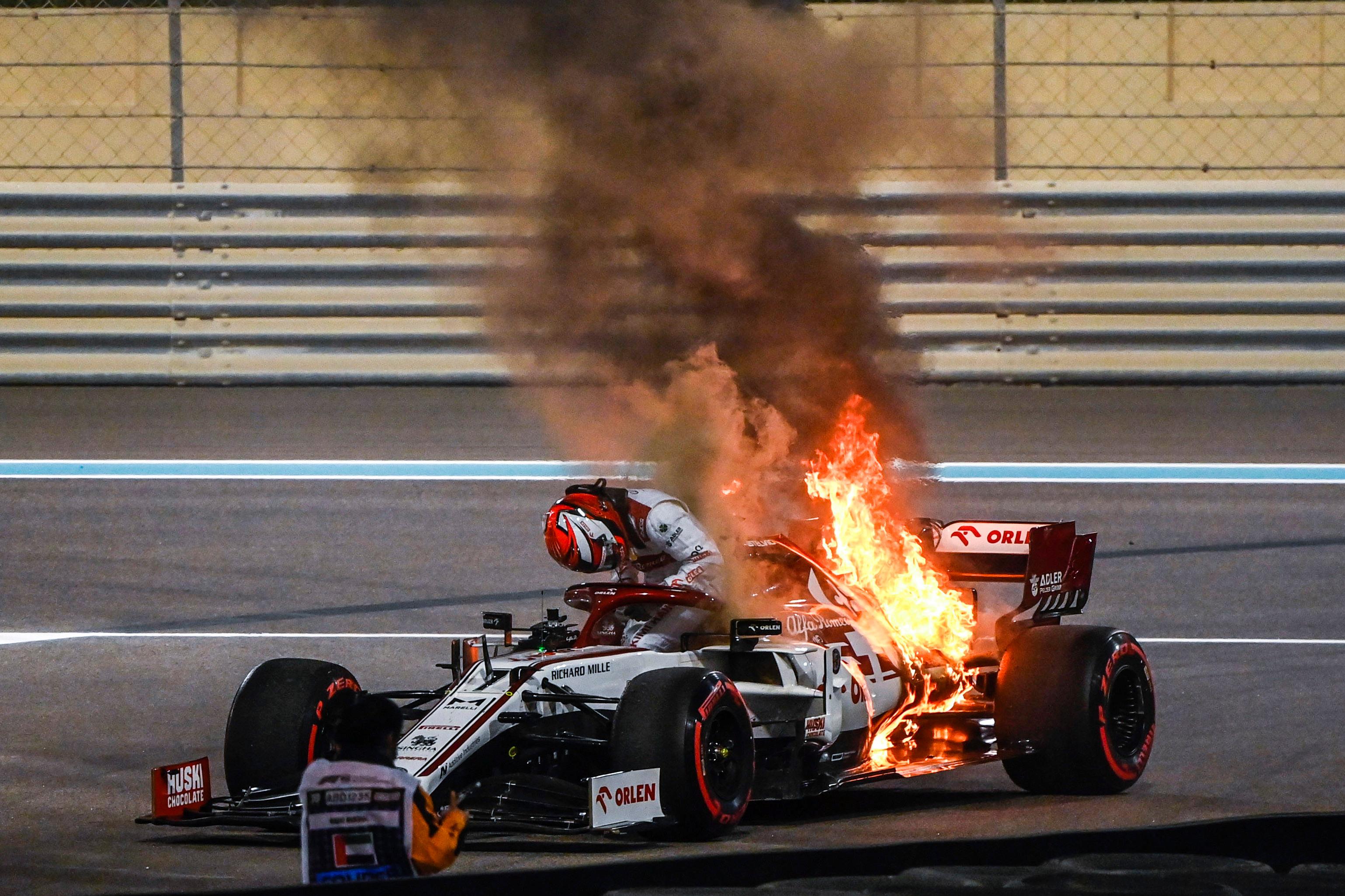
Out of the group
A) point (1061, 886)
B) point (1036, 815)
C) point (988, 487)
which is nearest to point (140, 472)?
point (988, 487)

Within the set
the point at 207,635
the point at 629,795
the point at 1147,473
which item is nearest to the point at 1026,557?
the point at 629,795

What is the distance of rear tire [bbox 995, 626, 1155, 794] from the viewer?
9.30 meters

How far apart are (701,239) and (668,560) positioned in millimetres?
1707

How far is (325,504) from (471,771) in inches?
323

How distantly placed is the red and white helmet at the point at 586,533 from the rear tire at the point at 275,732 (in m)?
1.18

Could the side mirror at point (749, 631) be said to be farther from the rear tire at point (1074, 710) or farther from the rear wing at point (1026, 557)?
the rear wing at point (1026, 557)

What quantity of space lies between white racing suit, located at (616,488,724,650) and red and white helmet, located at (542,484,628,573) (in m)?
0.08

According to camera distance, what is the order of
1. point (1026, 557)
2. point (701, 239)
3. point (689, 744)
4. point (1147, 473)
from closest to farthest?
point (689, 744)
point (701, 239)
point (1026, 557)
point (1147, 473)

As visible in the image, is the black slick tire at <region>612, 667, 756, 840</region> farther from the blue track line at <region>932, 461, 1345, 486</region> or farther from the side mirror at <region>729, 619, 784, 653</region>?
the blue track line at <region>932, 461, 1345, 486</region>

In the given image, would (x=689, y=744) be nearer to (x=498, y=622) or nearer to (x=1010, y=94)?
Answer: (x=498, y=622)

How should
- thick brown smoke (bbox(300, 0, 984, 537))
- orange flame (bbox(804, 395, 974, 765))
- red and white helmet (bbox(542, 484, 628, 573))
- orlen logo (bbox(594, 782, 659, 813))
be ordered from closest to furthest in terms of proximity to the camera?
orlen logo (bbox(594, 782, 659, 813))
red and white helmet (bbox(542, 484, 628, 573))
thick brown smoke (bbox(300, 0, 984, 537))
orange flame (bbox(804, 395, 974, 765))

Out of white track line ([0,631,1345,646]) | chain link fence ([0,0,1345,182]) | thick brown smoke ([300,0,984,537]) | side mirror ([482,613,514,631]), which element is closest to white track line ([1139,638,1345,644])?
white track line ([0,631,1345,646])

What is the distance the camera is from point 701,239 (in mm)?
10086

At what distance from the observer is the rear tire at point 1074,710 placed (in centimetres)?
930
